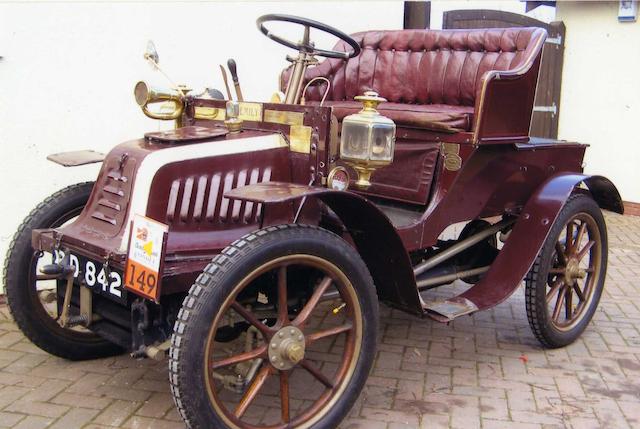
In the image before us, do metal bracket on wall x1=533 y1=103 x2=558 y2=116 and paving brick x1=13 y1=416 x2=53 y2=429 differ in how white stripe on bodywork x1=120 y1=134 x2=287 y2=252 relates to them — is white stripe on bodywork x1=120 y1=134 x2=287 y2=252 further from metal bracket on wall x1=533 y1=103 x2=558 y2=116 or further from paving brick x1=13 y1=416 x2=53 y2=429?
metal bracket on wall x1=533 y1=103 x2=558 y2=116

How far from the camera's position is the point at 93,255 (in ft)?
8.59

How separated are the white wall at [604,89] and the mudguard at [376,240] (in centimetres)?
539

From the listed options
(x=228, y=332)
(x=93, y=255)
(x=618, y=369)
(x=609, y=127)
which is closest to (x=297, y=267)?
→ (x=228, y=332)

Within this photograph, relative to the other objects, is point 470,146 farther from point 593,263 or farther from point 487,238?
point 593,263

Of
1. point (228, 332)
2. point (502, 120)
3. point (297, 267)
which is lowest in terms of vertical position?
point (228, 332)

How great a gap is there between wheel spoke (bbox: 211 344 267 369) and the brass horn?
49.3 inches

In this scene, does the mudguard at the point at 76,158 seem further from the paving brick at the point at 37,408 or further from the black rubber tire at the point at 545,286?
the black rubber tire at the point at 545,286

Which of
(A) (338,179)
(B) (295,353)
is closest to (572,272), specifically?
(A) (338,179)

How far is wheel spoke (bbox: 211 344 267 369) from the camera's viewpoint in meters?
2.32

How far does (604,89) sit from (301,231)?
241 inches

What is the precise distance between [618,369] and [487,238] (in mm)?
981

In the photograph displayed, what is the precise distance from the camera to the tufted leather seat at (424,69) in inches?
141

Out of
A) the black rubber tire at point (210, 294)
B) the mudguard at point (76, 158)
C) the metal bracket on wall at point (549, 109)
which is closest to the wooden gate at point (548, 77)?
the metal bracket on wall at point (549, 109)

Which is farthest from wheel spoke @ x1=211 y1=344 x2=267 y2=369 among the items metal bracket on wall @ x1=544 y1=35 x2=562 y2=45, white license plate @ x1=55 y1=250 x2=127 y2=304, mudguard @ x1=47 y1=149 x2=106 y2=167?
metal bracket on wall @ x1=544 y1=35 x2=562 y2=45
